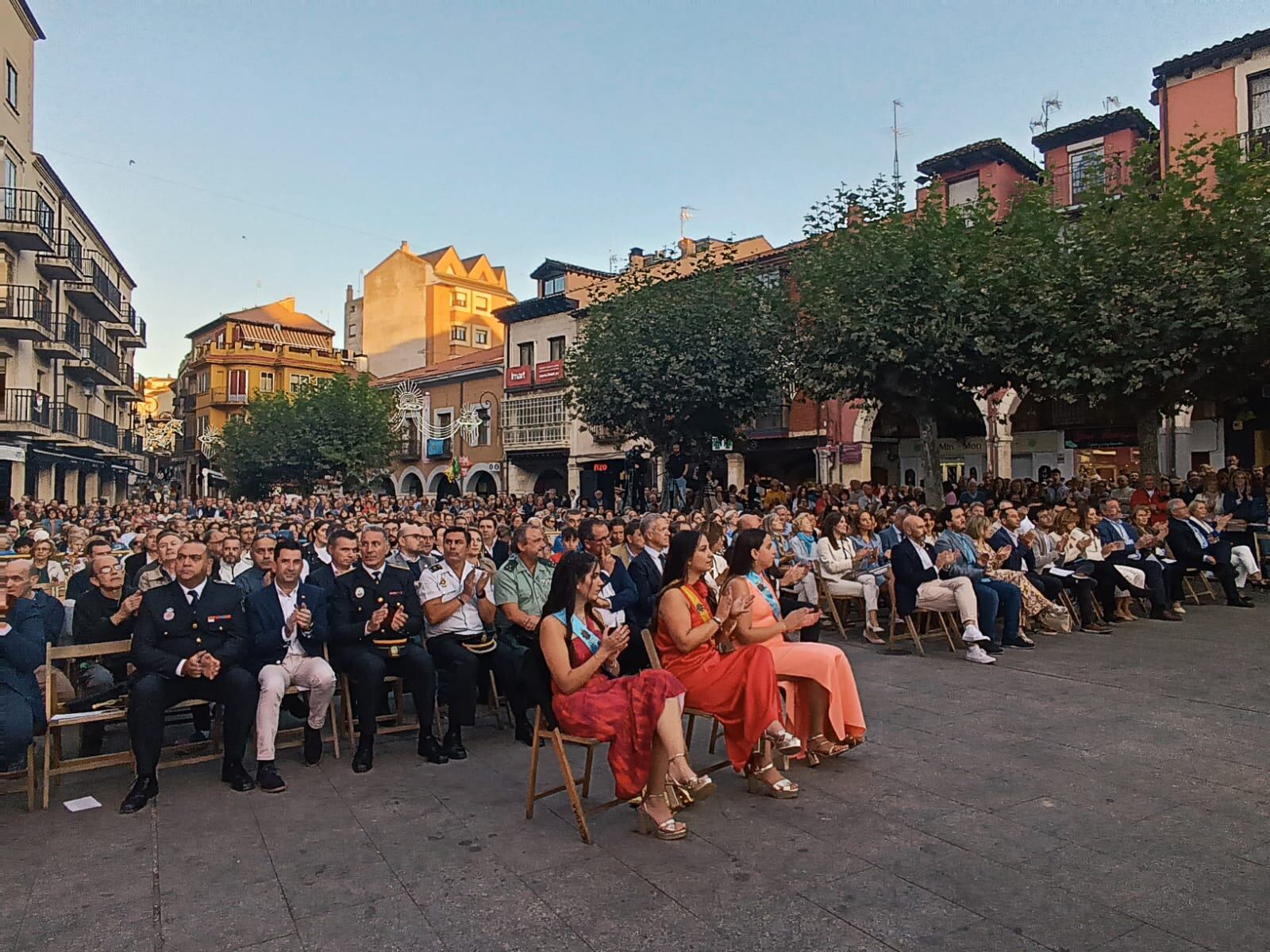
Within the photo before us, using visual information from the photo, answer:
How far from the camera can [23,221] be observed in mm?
28062

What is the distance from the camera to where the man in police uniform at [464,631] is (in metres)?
5.98

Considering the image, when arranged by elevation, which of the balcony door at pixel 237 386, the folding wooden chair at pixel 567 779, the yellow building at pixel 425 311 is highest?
the yellow building at pixel 425 311

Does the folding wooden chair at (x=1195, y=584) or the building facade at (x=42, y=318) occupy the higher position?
the building facade at (x=42, y=318)

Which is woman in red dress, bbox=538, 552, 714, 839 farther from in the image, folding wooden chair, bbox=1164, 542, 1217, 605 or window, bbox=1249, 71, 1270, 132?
window, bbox=1249, 71, 1270, 132

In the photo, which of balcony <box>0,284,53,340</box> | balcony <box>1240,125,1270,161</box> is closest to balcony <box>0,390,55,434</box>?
balcony <box>0,284,53,340</box>

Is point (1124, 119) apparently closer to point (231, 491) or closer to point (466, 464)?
point (466, 464)

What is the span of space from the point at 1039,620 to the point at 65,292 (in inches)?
1405

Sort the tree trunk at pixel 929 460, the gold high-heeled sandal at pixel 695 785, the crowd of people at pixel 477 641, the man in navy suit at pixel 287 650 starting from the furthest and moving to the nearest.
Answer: the tree trunk at pixel 929 460, the man in navy suit at pixel 287 650, the crowd of people at pixel 477 641, the gold high-heeled sandal at pixel 695 785

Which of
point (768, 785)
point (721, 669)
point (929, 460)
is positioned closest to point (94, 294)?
point (929, 460)

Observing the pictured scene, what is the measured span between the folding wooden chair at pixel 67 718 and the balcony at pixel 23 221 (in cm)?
2815

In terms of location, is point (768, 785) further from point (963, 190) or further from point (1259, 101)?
Answer: point (963, 190)

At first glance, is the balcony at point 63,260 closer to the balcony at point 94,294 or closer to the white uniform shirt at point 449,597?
the balcony at point 94,294

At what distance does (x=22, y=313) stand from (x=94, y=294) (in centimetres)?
667

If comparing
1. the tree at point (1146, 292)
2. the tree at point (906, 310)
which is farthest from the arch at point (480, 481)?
the tree at point (1146, 292)
